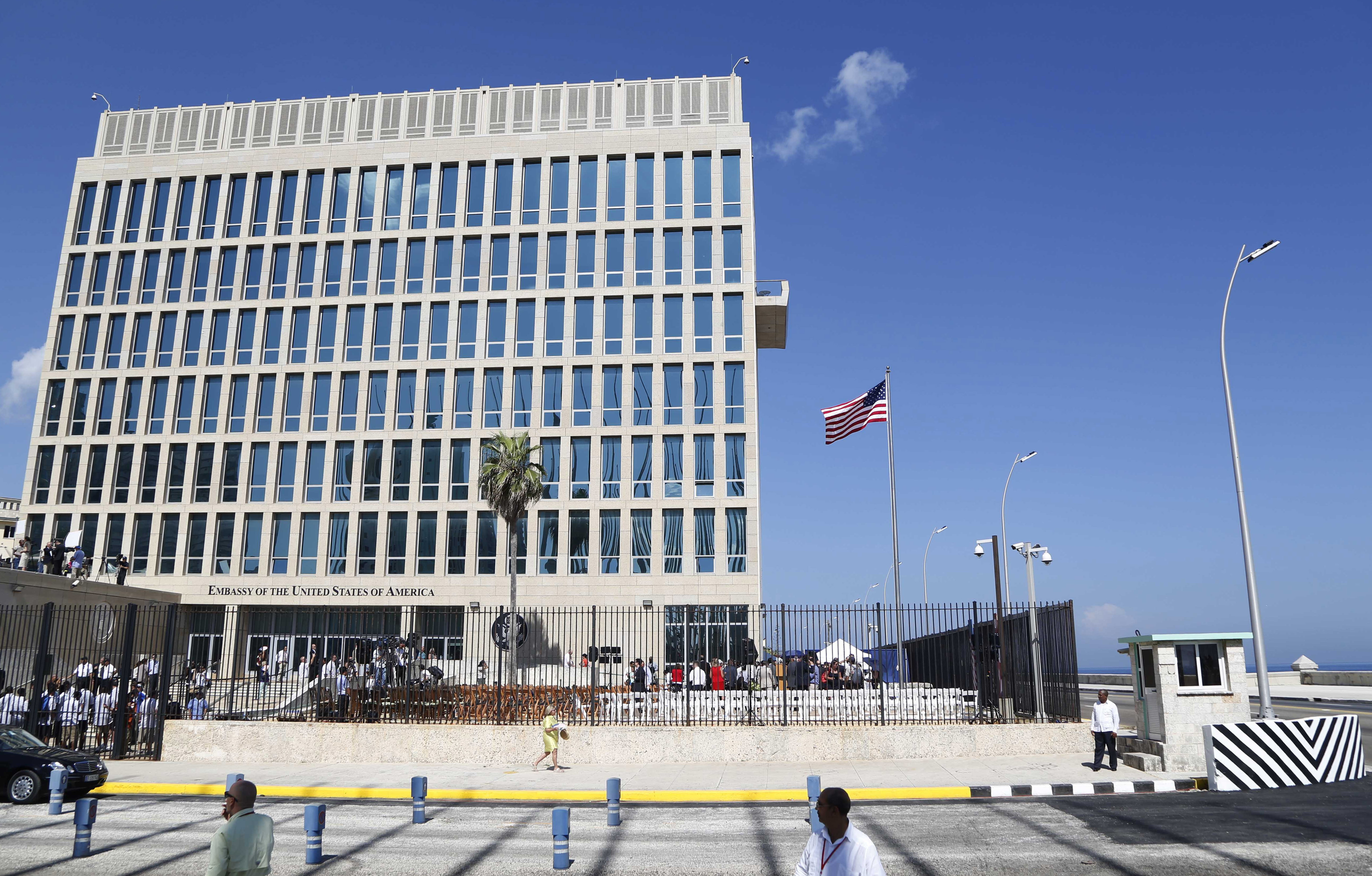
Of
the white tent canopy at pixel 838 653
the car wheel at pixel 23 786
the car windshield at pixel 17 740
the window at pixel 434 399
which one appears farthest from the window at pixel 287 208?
the car wheel at pixel 23 786

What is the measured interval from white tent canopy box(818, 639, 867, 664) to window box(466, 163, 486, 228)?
2671 centimetres

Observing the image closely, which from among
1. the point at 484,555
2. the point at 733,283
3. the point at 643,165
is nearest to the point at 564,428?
the point at 484,555

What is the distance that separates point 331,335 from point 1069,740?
3953 centimetres

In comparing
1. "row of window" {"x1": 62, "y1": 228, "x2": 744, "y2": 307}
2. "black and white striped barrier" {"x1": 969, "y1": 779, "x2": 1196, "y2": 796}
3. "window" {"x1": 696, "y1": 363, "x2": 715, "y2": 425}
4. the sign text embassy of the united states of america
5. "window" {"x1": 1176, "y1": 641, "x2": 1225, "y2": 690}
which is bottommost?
"black and white striped barrier" {"x1": 969, "y1": 779, "x2": 1196, "y2": 796}

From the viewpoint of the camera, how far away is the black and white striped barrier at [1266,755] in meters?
16.1

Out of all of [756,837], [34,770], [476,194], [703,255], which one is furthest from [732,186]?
[756,837]

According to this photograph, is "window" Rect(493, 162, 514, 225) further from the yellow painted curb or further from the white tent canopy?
the yellow painted curb

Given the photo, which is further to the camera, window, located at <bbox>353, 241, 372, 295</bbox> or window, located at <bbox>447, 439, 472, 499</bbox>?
window, located at <bbox>353, 241, 372, 295</bbox>

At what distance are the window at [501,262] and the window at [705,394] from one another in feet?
34.4

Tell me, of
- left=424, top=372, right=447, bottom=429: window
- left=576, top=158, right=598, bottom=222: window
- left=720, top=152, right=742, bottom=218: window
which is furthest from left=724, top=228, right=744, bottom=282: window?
left=424, top=372, right=447, bottom=429: window

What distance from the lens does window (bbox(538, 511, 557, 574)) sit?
44.2 m

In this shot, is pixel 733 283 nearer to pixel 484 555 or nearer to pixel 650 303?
pixel 650 303

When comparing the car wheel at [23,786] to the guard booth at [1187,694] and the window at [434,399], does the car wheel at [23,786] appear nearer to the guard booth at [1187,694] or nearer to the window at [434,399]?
the guard booth at [1187,694]

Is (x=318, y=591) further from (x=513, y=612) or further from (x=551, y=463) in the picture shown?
(x=513, y=612)
